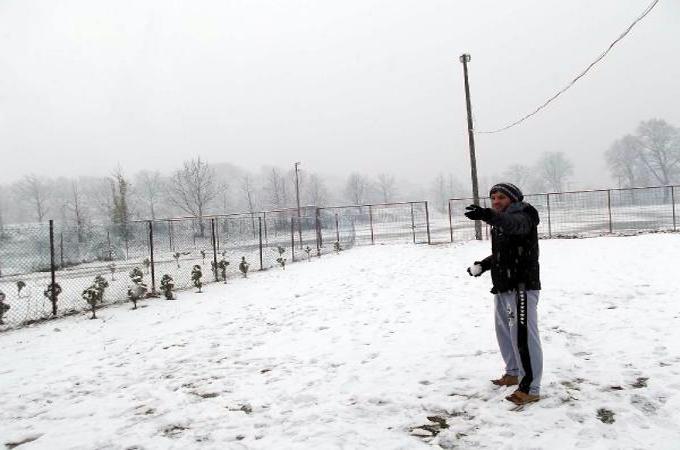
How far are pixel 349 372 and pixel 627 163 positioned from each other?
286ft

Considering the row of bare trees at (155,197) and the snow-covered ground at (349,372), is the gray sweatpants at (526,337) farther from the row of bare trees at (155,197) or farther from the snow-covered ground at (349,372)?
the row of bare trees at (155,197)

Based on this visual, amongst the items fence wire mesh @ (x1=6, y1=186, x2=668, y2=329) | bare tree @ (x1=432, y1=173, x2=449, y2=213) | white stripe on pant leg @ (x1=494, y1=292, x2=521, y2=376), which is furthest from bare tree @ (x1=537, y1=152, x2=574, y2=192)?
white stripe on pant leg @ (x1=494, y1=292, x2=521, y2=376)

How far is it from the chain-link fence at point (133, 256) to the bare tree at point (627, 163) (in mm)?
62678

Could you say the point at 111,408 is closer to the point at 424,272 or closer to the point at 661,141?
the point at 424,272

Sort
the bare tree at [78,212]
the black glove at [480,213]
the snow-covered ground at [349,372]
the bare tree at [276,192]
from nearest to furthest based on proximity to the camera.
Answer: the black glove at [480,213]
the snow-covered ground at [349,372]
the bare tree at [78,212]
the bare tree at [276,192]

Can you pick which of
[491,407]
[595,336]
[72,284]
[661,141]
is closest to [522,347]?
[491,407]

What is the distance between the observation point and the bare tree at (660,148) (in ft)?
221

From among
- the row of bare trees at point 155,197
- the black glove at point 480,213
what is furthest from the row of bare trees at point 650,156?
the black glove at point 480,213

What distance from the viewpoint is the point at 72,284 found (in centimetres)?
1391

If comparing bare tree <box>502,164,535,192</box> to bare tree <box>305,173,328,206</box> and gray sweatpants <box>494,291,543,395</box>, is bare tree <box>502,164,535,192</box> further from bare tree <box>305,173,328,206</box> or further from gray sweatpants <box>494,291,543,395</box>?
gray sweatpants <box>494,291,543,395</box>

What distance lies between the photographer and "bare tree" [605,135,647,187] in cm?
7269

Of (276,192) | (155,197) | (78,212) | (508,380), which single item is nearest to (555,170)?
(276,192)

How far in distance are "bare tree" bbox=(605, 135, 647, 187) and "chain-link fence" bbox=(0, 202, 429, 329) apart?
206 feet

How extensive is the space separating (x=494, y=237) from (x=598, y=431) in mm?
1537
